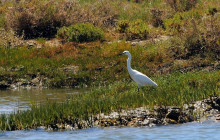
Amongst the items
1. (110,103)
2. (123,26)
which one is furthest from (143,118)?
(123,26)

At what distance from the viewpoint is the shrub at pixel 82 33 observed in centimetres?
2647

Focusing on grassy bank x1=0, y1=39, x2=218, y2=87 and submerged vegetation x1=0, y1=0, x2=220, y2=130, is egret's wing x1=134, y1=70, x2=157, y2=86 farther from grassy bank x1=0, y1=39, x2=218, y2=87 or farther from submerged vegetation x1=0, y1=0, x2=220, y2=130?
grassy bank x1=0, y1=39, x2=218, y2=87

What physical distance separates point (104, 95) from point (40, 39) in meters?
11.4

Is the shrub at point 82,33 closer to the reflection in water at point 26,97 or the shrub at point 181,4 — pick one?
the reflection in water at point 26,97

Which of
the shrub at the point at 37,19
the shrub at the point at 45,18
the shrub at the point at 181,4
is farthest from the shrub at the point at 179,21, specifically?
the shrub at the point at 37,19

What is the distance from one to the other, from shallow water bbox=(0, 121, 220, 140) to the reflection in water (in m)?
3.96

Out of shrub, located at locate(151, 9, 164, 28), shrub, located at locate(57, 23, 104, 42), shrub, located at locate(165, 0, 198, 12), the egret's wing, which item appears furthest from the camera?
shrub, located at locate(165, 0, 198, 12)

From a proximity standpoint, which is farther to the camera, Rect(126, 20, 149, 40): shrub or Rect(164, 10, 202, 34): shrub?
Rect(126, 20, 149, 40): shrub

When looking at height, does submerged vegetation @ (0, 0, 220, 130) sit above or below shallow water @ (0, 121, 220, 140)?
above

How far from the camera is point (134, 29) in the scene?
90.1 feet

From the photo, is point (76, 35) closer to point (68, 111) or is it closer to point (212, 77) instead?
point (212, 77)

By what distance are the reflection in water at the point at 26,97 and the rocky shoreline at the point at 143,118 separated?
414 centimetres

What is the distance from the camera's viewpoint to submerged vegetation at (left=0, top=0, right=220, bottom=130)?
14.4 metres

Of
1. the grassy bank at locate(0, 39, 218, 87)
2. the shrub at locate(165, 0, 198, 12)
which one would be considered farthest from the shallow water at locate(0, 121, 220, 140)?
the shrub at locate(165, 0, 198, 12)
